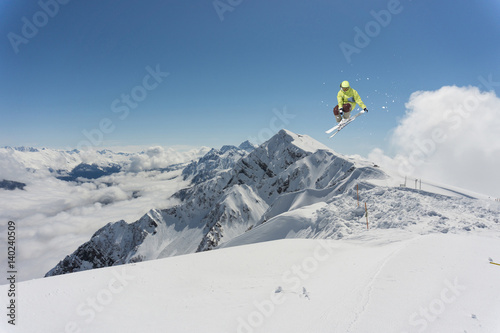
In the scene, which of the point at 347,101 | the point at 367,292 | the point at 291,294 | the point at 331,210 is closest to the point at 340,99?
the point at 347,101

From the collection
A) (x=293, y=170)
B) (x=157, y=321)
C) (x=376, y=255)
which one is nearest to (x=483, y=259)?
(x=376, y=255)

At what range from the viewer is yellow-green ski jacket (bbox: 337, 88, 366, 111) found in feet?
41.5

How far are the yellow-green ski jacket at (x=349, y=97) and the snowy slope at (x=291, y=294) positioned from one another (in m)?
8.23

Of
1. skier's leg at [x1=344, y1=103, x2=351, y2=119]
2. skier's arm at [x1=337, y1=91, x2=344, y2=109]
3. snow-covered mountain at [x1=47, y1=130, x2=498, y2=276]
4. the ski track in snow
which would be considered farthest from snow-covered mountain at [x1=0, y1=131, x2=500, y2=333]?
skier's arm at [x1=337, y1=91, x2=344, y2=109]

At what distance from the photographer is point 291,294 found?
8508 mm

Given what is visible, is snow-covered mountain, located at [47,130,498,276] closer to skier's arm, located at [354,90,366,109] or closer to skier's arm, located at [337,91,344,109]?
skier's arm, located at [354,90,366,109]

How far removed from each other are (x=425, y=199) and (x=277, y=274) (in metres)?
19.6

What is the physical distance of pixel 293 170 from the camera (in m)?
160

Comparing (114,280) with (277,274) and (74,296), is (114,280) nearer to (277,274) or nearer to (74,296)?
(74,296)

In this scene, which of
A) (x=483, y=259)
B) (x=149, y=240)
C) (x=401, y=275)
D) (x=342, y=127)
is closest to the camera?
(x=401, y=275)

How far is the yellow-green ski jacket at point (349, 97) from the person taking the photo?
41.5 ft

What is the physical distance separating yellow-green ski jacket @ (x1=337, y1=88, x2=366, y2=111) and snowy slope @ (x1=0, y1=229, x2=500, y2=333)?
8.23 meters

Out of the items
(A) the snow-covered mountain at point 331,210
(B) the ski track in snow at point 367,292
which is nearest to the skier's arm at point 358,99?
(B) the ski track in snow at point 367,292

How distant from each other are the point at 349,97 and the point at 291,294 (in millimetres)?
11278
